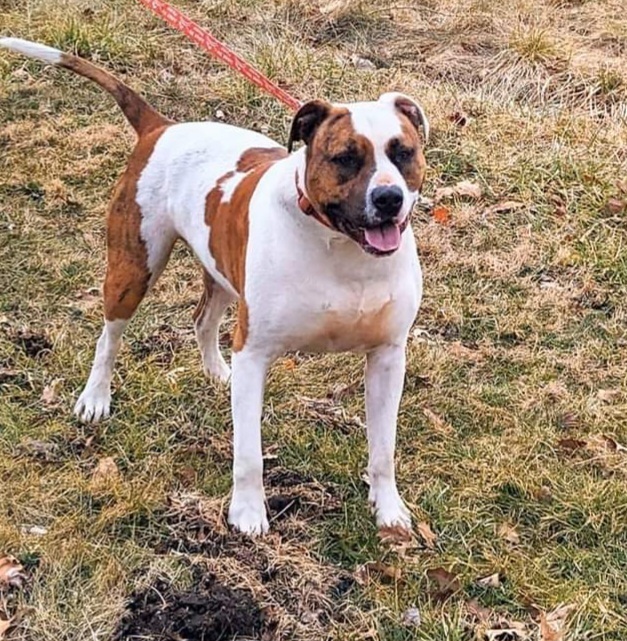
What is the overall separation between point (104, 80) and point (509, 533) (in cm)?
239

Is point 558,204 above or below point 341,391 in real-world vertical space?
below

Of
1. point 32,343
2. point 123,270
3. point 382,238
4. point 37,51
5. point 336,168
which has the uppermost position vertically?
point 336,168

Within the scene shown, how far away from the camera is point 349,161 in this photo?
344 centimetres

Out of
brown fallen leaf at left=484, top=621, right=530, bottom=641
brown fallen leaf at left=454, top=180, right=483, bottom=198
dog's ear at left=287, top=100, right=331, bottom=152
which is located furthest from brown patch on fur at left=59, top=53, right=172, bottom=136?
brown fallen leaf at left=454, top=180, right=483, bottom=198

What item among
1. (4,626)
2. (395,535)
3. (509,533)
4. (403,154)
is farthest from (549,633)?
(4,626)

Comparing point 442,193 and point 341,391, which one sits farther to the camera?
point 442,193

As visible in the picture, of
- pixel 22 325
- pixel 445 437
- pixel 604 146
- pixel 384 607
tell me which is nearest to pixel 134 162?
pixel 22 325

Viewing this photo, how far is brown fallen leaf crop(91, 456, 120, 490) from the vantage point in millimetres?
4262

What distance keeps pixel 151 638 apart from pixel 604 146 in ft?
15.7

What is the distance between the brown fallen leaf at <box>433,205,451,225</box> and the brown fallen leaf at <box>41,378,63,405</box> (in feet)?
Answer: 8.42

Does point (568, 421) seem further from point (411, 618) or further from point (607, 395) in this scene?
point (411, 618)

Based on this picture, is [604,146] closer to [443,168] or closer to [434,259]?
[443,168]

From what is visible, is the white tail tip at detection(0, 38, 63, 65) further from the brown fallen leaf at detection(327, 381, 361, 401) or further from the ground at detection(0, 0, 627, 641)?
the brown fallen leaf at detection(327, 381, 361, 401)

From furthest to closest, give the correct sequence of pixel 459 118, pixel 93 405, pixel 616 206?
pixel 459 118
pixel 616 206
pixel 93 405
